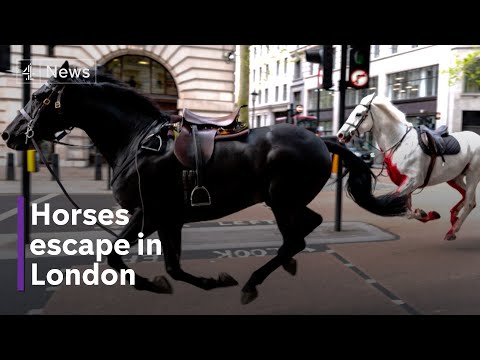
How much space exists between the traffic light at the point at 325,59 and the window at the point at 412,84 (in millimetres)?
21585

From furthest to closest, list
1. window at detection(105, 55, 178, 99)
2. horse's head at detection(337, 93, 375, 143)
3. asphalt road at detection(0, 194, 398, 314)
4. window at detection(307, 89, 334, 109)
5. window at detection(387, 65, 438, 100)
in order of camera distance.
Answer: window at detection(307, 89, 334, 109) < window at detection(387, 65, 438, 100) < window at detection(105, 55, 178, 99) < horse's head at detection(337, 93, 375, 143) < asphalt road at detection(0, 194, 398, 314)

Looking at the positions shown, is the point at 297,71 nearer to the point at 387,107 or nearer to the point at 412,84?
the point at 412,84

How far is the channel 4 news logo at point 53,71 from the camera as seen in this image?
3.66 m

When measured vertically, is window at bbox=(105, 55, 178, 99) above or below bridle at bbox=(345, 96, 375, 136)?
above

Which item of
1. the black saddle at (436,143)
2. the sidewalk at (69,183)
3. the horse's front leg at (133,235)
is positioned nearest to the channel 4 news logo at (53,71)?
the horse's front leg at (133,235)

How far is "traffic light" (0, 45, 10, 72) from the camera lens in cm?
470

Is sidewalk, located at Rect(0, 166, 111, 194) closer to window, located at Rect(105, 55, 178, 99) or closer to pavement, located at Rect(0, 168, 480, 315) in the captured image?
window, located at Rect(105, 55, 178, 99)

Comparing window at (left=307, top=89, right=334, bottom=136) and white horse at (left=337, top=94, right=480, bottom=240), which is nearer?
white horse at (left=337, top=94, right=480, bottom=240)

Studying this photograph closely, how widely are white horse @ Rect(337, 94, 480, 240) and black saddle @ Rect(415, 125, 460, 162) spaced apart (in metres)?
0.06

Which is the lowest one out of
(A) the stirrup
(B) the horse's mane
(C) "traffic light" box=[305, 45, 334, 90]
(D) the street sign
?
(A) the stirrup

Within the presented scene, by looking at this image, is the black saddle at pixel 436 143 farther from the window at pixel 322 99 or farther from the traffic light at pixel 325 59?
the window at pixel 322 99

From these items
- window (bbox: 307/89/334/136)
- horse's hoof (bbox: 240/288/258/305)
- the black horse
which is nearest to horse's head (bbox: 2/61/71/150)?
the black horse
